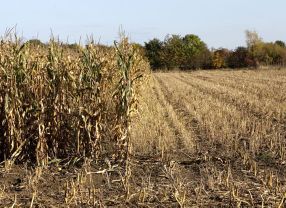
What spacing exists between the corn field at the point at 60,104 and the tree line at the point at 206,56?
50225 mm

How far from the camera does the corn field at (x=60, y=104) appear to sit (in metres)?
7.70

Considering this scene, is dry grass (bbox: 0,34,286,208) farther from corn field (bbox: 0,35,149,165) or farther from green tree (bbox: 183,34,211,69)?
green tree (bbox: 183,34,211,69)

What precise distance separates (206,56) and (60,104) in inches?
2224

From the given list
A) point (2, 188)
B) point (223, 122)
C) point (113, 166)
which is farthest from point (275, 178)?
point (223, 122)

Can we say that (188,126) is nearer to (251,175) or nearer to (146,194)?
(251,175)

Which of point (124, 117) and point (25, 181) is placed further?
point (124, 117)

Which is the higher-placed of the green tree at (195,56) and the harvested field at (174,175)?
the green tree at (195,56)

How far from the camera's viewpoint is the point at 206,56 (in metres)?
63.2

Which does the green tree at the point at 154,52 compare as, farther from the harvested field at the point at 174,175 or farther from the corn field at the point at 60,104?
the corn field at the point at 60,104

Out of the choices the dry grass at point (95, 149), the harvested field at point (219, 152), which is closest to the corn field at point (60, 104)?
the dry grass at point (95, 149)

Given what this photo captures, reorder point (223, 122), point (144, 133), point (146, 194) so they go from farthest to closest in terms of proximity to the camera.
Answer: point (223, 122), point (144, 133), point (146, 194)

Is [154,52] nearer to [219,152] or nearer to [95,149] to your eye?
[219,152]

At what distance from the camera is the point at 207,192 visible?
6031mm

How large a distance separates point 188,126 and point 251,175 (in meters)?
4.95
